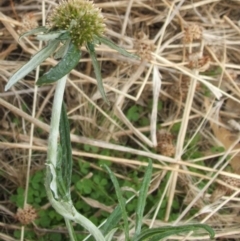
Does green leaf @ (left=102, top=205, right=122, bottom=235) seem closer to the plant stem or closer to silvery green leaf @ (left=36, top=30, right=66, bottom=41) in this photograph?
the plant stem

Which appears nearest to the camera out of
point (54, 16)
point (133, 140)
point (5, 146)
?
point (54, 16)

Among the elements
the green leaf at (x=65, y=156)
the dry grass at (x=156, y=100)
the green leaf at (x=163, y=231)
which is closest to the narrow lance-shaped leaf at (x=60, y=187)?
the green leaf at (x=65, y=156)

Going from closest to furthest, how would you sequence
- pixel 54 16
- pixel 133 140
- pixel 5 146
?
pixel 54 16, pixel 5 146, pixel 133 140

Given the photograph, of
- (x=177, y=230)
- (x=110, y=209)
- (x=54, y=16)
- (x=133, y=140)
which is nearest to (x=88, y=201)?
(x=110, y=209)

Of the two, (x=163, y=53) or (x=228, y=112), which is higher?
(x=163, y=53)

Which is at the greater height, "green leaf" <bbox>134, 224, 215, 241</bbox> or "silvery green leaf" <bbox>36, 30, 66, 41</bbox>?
"silvery green leaf" <bbox>36, 30, 66, 41</bbox>

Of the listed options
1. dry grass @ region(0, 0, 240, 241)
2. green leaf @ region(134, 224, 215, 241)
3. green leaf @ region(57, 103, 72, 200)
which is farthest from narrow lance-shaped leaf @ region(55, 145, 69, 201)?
dry grass @ region(0, 0, 240, 241)

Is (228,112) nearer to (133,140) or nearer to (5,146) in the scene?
(133,140)
